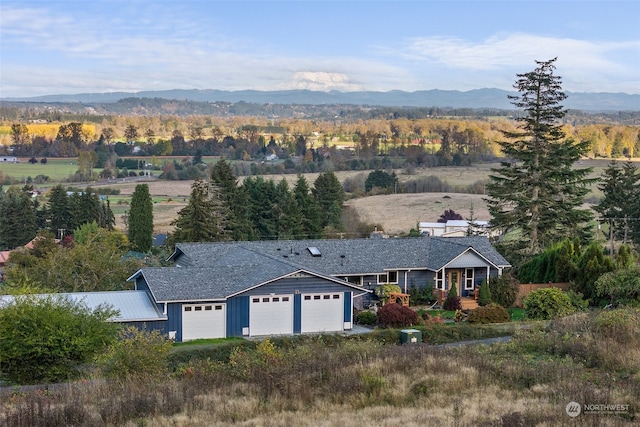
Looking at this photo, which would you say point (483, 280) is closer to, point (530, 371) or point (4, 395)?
point (530, 371)

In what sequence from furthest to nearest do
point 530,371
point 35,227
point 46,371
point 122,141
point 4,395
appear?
point 122,141, point 35,227, point 46,371, point 4,395, point 530,371

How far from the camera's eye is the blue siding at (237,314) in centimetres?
2958

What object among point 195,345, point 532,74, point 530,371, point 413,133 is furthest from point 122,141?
point 530,371

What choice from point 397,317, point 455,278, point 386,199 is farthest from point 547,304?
point 386,199

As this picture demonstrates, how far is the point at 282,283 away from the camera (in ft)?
98.5

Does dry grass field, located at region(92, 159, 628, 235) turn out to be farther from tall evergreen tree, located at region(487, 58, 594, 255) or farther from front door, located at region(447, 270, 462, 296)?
front door, located at region(447, 270, 462, 296)

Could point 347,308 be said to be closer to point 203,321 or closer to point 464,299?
point 203,321

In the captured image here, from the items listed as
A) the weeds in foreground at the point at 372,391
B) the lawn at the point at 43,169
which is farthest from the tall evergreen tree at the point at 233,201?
the lawn at the point at 43,169

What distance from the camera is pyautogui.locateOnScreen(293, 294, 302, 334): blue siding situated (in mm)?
30250

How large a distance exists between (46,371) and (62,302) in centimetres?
293

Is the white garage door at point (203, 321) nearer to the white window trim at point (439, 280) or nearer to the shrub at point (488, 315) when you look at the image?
the shrub at point (488, 315)

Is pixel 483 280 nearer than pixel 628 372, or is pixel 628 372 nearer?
pixel 628 372

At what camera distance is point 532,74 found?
44.7 metres

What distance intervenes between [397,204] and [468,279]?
54738mm
